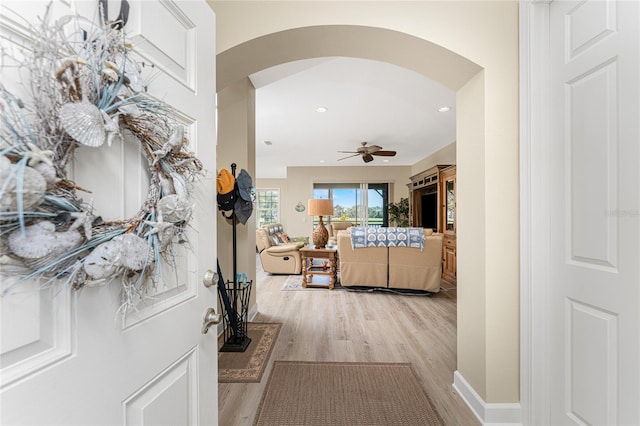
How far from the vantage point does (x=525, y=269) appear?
1.56 meters

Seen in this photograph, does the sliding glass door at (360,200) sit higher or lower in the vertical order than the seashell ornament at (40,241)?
higher

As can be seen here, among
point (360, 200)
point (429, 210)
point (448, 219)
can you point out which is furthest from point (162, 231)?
point (360, 200)

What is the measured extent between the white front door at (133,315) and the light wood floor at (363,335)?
108 cm

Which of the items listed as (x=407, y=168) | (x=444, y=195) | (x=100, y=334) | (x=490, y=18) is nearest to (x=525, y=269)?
(x=490, y=18)

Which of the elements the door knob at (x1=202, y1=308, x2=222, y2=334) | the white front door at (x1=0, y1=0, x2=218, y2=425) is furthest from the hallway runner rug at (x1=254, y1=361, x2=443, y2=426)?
the door knob at (x1=202, y1=308, x2=222, y2=334)

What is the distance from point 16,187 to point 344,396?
199cm

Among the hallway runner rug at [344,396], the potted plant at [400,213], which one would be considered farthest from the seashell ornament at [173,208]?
the potted plant at [400,213]

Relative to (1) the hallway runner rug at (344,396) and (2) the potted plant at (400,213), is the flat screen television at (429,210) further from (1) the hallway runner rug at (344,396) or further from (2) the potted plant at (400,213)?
(1) the hallway runner rug at (344,396)

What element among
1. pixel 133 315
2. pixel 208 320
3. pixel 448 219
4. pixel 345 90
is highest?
pixel 345 90

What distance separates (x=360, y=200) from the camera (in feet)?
30.0

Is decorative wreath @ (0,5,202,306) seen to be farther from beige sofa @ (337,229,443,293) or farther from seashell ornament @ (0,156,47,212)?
beige sofa @ (337,229,443,293)

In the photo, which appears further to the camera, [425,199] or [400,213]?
[400,213]

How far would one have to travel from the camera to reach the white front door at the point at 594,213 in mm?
1081

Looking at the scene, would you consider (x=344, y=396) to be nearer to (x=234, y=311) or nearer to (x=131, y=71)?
(x=234, y=311)
